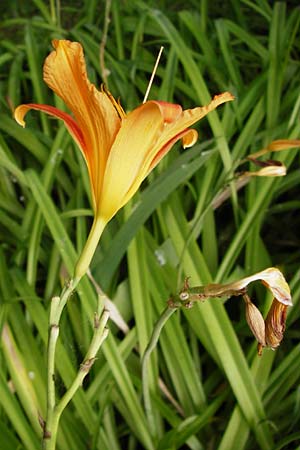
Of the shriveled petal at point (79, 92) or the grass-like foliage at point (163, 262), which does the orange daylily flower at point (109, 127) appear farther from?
the grass-like foliage at point (163, 262)

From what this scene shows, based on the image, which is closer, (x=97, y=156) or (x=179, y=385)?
(x=97, y=156)

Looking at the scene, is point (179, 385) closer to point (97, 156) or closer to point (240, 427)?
point (240, 427)

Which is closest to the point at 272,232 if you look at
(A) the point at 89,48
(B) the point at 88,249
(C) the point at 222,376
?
(C) the point at 222,376

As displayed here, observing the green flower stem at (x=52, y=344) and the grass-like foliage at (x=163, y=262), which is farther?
the grass-like foliage at (x=163, y=262)

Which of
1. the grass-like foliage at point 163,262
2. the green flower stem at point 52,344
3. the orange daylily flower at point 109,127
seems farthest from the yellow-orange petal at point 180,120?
the grass-like foliage at point 163,262

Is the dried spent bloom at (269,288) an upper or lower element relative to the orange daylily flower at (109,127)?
lower

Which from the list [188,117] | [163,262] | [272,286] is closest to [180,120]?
[188,117]

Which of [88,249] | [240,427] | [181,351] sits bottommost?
[240,427]

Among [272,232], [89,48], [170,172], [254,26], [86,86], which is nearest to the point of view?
[86,86]
